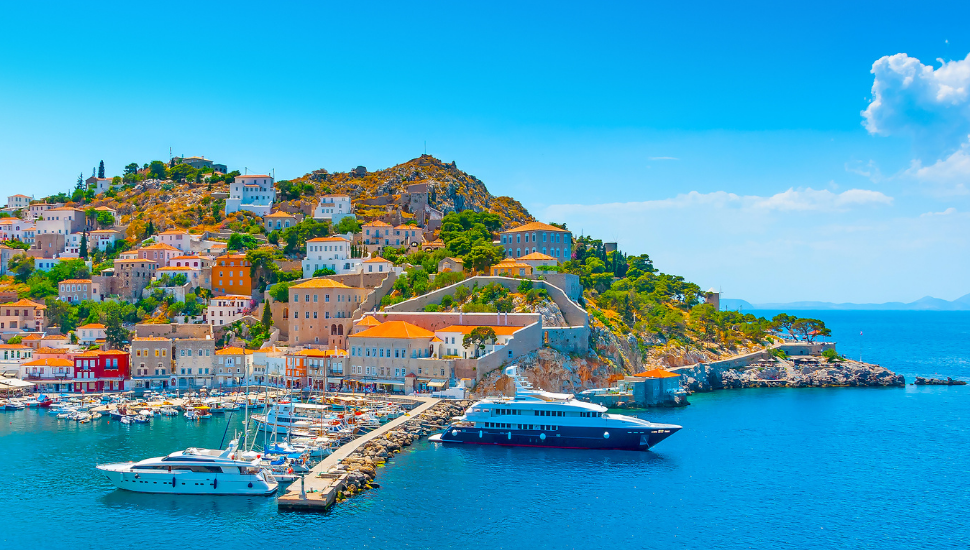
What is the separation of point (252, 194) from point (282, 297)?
1294 inches

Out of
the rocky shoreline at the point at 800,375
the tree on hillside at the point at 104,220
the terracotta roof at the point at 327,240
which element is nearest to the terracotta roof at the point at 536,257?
the rocky shoreline at the point at 800,375

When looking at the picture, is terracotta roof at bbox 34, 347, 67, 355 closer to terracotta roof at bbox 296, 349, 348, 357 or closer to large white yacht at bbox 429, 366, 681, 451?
terracotta roof at bbox 296, 349, 348, 357

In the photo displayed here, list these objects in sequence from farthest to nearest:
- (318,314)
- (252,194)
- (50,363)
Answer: (252,194) < (318,314) < (50,363)

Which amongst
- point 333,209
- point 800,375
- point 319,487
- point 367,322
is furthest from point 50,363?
point 800,375

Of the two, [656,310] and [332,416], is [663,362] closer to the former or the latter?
[656,310]

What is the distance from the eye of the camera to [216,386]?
65250 millimetres

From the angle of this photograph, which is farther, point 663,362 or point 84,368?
point 663,362

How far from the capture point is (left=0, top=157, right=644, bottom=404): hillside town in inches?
2472

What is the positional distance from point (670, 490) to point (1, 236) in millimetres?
92276

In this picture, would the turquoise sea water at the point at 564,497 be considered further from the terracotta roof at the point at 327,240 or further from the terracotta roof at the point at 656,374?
the terracotta roof at the point at 327,240

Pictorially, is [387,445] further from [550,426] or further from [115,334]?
[115,334]

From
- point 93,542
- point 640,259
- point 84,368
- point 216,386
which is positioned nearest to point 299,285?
point 216,386

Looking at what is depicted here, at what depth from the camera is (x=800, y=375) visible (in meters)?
75.9

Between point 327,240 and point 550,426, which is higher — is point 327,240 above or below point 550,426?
above
